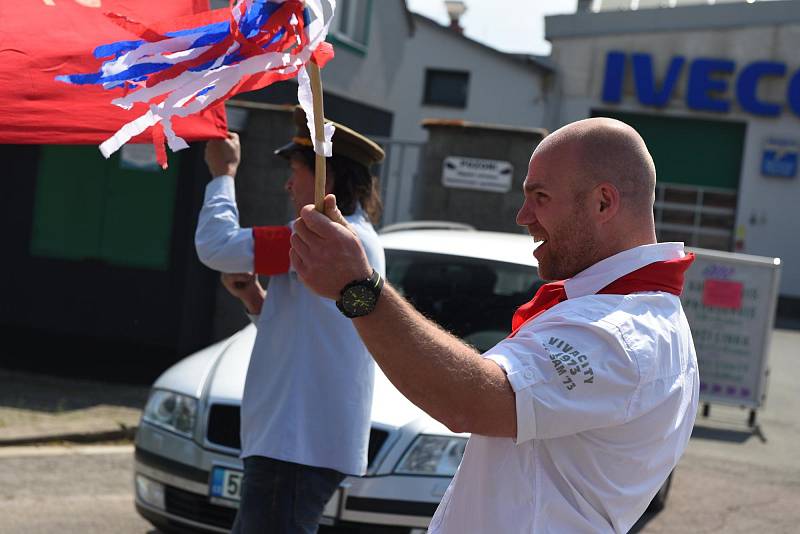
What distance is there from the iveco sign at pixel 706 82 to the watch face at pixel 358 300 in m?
25.3

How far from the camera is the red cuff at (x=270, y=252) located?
3596 mm

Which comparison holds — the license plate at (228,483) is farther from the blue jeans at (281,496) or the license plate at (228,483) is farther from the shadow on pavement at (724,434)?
the shadow on pavement at (724,434)

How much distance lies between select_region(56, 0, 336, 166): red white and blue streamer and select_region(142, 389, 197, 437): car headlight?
10.8 ft

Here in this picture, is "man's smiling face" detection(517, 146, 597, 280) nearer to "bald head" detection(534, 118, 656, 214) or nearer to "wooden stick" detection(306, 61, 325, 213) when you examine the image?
"bald head" detection(534, 118, 656, 214)

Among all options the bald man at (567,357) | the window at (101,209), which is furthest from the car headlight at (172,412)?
the window at (101,209)

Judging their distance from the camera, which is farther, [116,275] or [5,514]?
[116,275]

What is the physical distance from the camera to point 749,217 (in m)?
26.1

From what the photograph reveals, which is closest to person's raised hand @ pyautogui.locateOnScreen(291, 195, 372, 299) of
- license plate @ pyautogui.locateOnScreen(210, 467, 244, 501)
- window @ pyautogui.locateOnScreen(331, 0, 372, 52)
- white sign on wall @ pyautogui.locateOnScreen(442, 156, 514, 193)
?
license plate @ pyautogui.locateOnScreen(210, 467, 244, 501)

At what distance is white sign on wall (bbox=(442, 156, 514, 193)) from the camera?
11.2 metres

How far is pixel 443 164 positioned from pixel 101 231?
345cm

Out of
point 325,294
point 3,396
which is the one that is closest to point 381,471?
point 325,294

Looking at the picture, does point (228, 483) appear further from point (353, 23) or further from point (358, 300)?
point (353, 23)

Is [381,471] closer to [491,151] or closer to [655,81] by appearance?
[491,151]

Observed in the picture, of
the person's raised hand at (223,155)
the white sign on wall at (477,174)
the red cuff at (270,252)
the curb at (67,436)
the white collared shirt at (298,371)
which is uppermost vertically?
the white sign on wall at (477,174)
